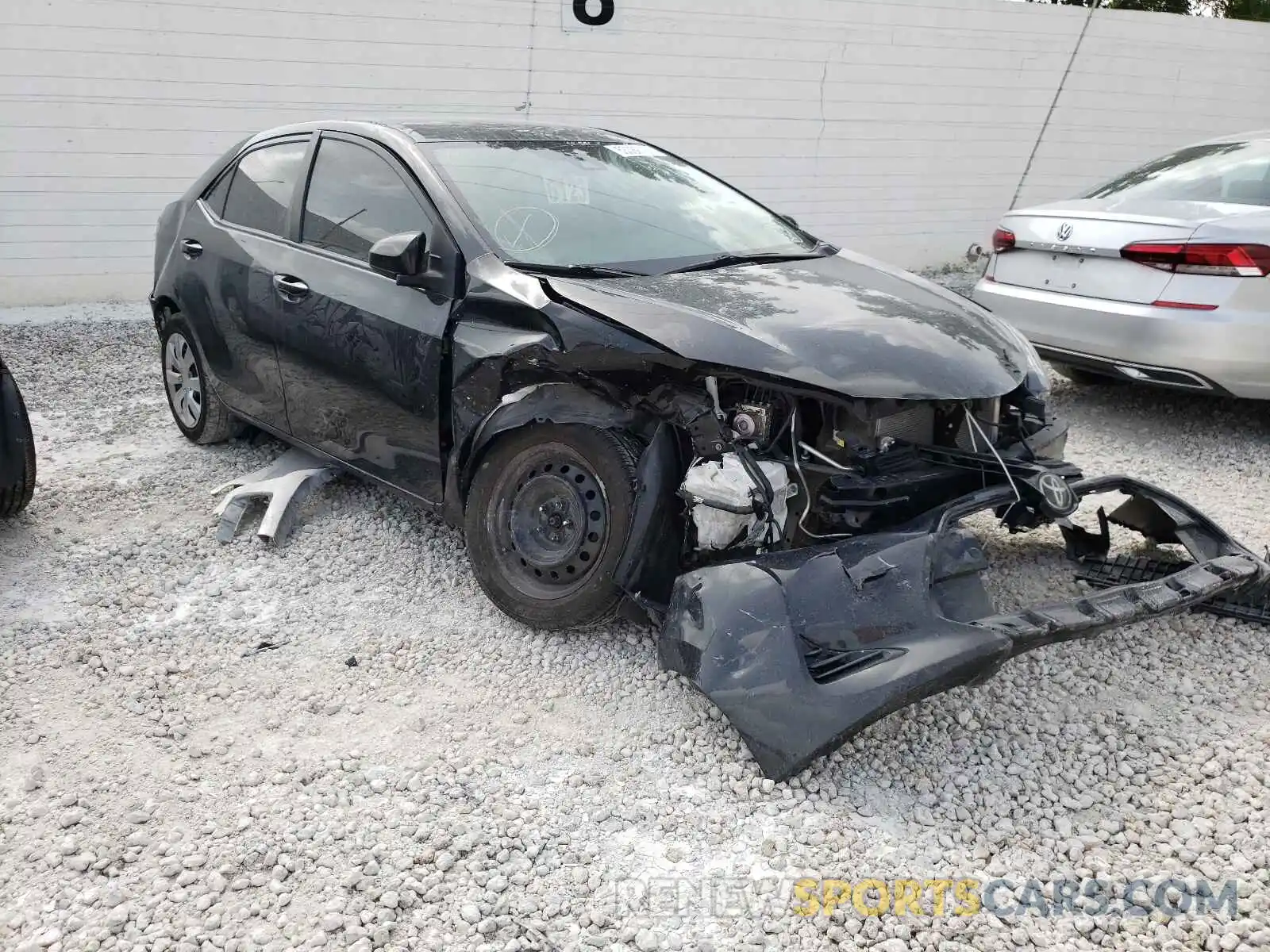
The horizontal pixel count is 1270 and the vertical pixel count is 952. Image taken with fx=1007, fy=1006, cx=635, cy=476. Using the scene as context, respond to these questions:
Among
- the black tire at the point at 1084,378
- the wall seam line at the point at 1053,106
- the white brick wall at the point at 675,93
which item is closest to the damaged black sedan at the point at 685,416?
the black tire at the point at 1084,378

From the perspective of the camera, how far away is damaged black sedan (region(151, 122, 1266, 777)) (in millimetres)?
2707

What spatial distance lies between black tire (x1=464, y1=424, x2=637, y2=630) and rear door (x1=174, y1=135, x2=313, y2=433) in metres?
1.41

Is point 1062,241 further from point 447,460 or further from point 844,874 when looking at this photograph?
point 844,874

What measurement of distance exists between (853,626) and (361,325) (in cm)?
215

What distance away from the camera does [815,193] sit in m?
10.2

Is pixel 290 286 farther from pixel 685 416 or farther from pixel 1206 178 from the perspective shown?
pixel 1206 178

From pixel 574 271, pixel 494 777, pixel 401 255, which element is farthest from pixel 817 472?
pixel 401 255

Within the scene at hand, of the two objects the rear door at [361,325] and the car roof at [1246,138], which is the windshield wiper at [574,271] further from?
the car roof at [1246,138]

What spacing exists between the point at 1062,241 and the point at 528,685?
3.76m

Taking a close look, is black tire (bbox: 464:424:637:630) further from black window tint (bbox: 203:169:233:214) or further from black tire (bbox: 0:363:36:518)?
black window tint (bbox: 203:169:233:214)

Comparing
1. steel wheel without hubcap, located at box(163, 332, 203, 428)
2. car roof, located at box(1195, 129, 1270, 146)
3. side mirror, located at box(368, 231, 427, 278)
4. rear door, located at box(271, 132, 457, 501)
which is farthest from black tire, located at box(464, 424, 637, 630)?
car roof, located at box(1195, 129, 1270, 146)

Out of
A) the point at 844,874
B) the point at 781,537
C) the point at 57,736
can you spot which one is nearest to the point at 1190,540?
the point at 781,537

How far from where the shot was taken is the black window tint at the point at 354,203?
3766 millimetres

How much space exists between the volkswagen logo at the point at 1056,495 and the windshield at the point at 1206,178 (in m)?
2.87
